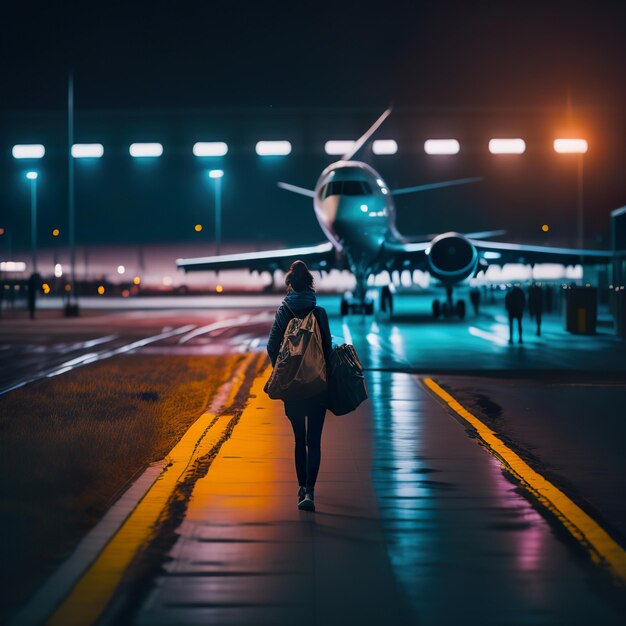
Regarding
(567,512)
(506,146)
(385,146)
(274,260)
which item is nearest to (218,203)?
(385,146)

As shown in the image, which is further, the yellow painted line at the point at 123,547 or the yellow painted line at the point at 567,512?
the yellow painted line at the point at 567,512

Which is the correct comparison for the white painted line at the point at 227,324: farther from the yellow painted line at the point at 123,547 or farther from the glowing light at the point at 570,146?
the glowing light at the point at 570,146

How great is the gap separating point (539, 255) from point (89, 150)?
1444 inches

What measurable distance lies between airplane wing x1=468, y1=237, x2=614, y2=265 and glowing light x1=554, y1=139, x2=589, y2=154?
24.1 meters

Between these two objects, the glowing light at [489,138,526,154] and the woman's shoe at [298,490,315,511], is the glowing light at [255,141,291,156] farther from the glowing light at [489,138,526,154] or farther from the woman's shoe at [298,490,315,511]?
the woman's shoe at [298,490,315,511]

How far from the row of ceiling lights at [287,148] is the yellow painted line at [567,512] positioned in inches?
2264

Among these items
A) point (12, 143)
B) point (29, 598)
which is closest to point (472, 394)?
point (29, 598)

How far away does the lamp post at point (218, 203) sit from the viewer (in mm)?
68037

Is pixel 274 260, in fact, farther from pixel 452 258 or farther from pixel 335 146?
pixel 335 146

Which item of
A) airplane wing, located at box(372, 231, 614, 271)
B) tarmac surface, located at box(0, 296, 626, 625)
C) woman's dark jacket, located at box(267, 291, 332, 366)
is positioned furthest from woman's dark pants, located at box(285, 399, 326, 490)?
airplane wing, located at box(372, 231, 614, 271)

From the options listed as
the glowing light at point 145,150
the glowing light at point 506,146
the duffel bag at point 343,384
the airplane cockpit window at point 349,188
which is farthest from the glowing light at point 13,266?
the duffel bag at point 343,384

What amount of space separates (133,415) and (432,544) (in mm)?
7348

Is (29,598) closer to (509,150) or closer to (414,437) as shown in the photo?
(414,437)

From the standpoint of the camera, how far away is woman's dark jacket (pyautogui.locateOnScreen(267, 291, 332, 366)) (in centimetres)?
835
